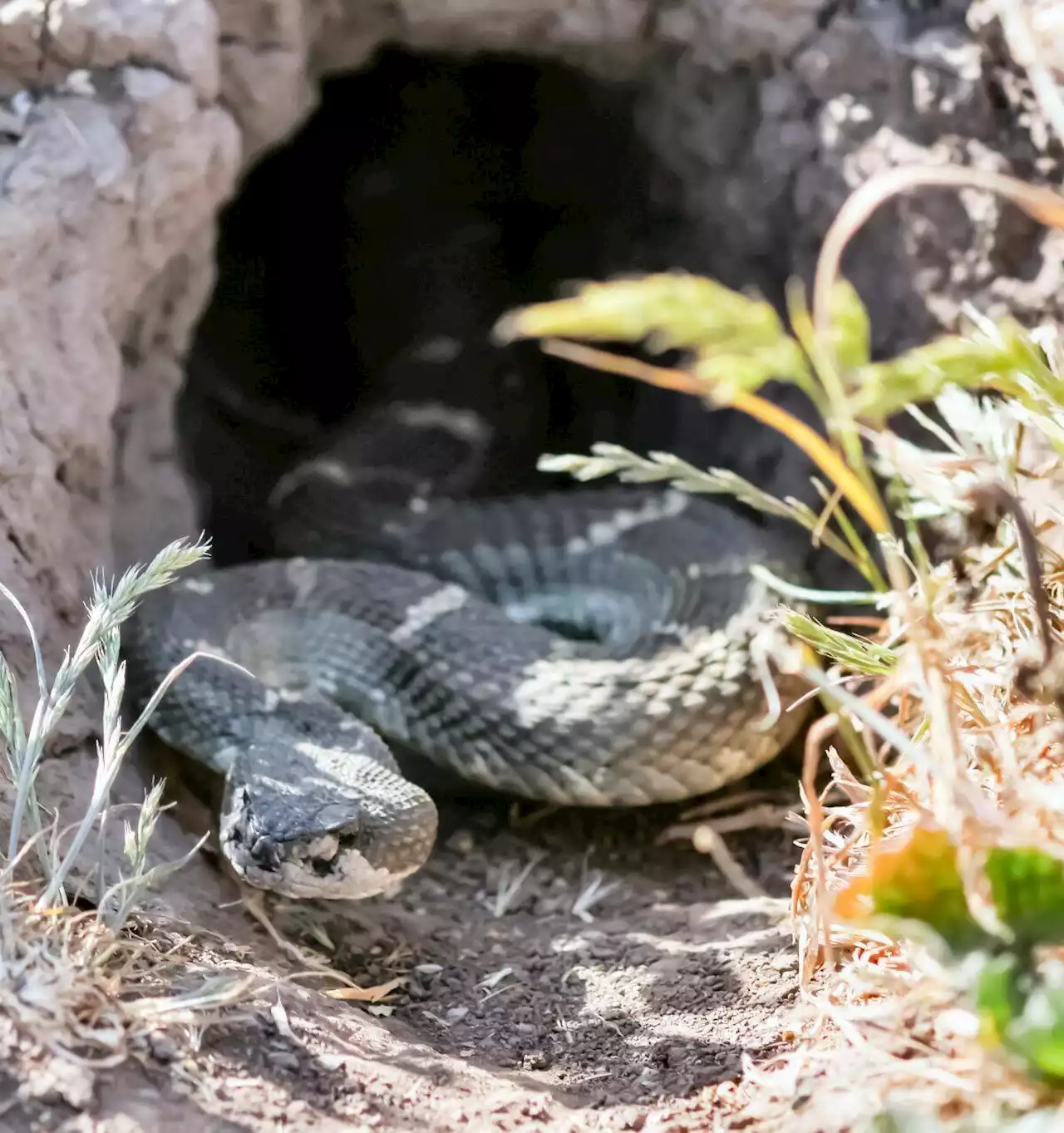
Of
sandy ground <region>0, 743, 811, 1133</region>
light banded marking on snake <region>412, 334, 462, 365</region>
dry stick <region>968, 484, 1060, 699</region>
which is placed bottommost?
sandy ground <region>0, 743, 811, 1133</region>

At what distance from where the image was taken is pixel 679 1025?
6.44 feet

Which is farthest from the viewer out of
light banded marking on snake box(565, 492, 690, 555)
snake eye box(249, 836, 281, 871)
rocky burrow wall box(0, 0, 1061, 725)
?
light banded marking on snake box(565, 492, 690, 555)

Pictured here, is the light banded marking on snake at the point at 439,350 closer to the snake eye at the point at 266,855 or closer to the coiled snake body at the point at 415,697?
the coiled snake body at the point at 415,697

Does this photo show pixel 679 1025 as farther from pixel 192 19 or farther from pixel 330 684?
pixel 192 19

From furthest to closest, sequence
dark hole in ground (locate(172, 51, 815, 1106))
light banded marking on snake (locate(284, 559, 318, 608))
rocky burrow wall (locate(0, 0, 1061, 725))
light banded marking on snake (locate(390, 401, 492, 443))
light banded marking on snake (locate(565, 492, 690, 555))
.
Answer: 1. light banded marking on snake (locate(390, 401, 492, 443))
2. light banded marking on snake (locate(565, 492, 690, 555))
3. light banded marking on snake (locate(284, 559, 318, 608))
4. dark hole in ground (locate(172, 51, 815, 1106))
5. rocky burrow wall (locate(0, 0, 1061, 725))

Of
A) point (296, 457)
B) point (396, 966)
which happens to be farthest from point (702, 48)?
point (396, 966)

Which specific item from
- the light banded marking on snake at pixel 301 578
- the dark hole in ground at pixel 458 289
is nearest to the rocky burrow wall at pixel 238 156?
the light banded marking on snake at pixel 301 578

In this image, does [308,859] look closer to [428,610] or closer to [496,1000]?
[496,1000]

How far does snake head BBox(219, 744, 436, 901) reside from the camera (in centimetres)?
220

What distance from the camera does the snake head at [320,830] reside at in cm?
220

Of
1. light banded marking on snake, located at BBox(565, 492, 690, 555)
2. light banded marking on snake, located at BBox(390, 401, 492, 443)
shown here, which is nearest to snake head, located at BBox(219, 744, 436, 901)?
light banded marking on snake, located at BBox(565, 492, 690, 555)

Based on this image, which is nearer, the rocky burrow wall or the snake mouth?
the snake mouth

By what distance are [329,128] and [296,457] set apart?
142 centimetres

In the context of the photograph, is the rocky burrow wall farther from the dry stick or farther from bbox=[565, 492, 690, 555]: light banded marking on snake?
the dry stick
